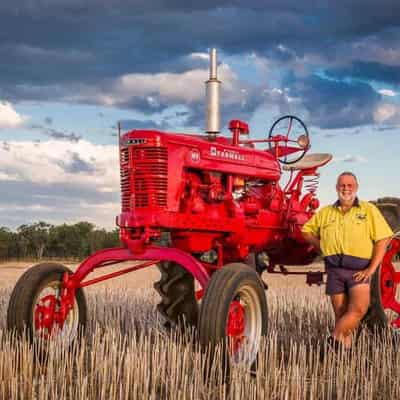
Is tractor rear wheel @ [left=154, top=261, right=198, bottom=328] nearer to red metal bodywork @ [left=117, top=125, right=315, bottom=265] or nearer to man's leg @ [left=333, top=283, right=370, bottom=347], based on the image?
red metal bodywork @ [left=117, top=125, right=315, bottom=265]

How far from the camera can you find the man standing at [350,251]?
6.02m

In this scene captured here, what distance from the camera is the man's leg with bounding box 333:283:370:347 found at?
19.7 feet

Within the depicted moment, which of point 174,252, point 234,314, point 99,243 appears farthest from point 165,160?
point 99,243

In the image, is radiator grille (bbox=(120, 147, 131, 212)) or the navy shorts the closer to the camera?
the navy shorts

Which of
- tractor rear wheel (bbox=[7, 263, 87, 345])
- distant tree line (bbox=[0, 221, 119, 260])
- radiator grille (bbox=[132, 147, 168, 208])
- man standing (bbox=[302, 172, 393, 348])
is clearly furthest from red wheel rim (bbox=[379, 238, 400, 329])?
distant tree line (bbox=[0, 221, 119, 260])

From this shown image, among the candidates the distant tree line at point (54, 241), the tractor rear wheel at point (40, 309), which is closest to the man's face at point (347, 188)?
the tractor rear wheel at point (40, 309)

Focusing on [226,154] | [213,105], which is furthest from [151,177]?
[213,105]

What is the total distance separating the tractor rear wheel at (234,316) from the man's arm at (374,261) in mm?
856

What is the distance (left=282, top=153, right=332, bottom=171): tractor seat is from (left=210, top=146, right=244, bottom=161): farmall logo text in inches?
46.3

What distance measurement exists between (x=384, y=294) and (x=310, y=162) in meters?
1.76

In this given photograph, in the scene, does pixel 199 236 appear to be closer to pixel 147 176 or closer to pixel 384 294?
pixel 147 176

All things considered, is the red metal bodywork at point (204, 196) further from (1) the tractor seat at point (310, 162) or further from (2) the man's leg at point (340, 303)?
(2) the man's leg at point (340, 303)

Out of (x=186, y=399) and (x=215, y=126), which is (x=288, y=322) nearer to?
(x=215, y=126)

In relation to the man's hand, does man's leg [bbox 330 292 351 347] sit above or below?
below
